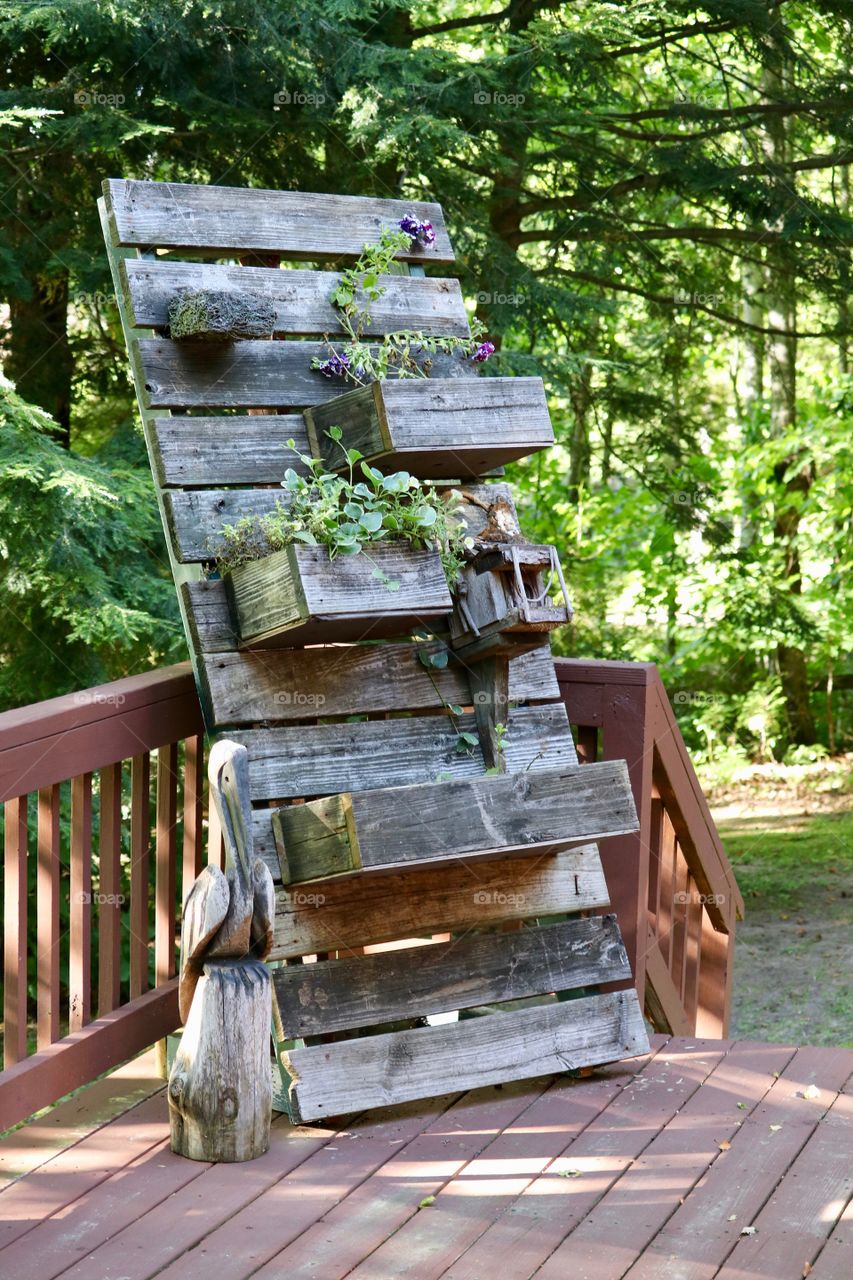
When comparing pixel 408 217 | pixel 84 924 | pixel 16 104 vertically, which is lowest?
pixel 84 924

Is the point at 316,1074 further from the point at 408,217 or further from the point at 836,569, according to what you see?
the point at 836,569

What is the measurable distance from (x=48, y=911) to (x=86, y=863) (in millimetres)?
168

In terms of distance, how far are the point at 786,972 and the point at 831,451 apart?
3934 mm

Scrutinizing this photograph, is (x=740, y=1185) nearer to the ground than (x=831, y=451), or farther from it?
nearer to the ground

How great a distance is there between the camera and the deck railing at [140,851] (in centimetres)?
250

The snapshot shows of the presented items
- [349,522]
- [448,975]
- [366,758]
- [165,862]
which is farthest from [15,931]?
[349,522]

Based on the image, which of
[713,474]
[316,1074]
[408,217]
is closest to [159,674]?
[316,1074]

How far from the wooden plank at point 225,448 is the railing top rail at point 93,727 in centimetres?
45

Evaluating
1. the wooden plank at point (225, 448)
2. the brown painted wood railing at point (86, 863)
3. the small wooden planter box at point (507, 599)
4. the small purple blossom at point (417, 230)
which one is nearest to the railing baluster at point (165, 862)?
the brown painted wood railing at point (86, 863)

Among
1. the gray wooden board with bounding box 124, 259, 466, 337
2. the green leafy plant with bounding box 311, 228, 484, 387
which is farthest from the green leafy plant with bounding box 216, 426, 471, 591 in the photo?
the gray wooden board with bounding box 124, 259, 466, 337

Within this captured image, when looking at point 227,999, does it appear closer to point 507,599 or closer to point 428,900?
point 428,900

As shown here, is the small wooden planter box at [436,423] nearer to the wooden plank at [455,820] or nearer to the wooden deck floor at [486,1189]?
the wooden plank at [455,820]

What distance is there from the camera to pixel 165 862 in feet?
9.84

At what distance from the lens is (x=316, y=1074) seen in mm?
2656
